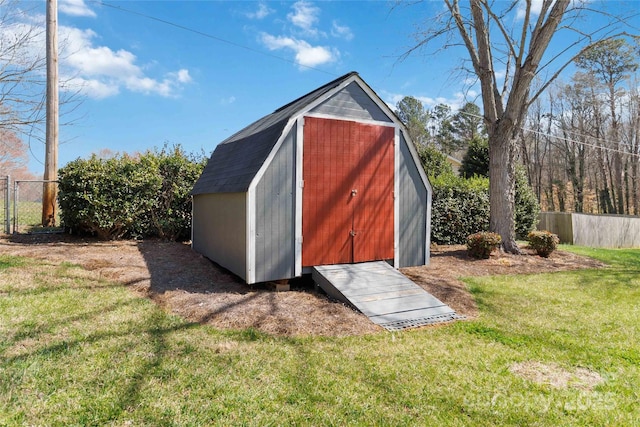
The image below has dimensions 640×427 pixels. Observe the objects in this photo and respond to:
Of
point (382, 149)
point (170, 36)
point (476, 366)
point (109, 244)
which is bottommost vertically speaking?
point (476, 366)

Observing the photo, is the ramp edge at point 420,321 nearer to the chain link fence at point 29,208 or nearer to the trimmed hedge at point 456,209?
the trimmed hedge at point 456,209

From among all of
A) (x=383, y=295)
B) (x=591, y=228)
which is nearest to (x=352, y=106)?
(x=383, y=295)

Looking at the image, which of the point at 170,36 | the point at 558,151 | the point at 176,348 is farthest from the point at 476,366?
the point at 558,151

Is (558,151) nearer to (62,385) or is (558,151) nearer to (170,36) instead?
(170,36)

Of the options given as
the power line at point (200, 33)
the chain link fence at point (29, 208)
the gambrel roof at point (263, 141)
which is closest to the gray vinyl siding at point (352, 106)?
the gambrel roof at point (263, 141)

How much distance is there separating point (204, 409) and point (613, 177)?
1272 inches

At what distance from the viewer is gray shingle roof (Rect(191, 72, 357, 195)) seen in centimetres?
567

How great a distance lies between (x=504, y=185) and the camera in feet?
31.0

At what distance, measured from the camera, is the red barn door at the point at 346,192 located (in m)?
5.85

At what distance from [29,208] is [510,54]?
15.1m

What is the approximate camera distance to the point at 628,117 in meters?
22.5

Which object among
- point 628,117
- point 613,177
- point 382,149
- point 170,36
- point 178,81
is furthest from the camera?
point 613,177

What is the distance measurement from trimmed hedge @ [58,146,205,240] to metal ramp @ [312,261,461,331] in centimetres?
606

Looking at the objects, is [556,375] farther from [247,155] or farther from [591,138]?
[591,138]
